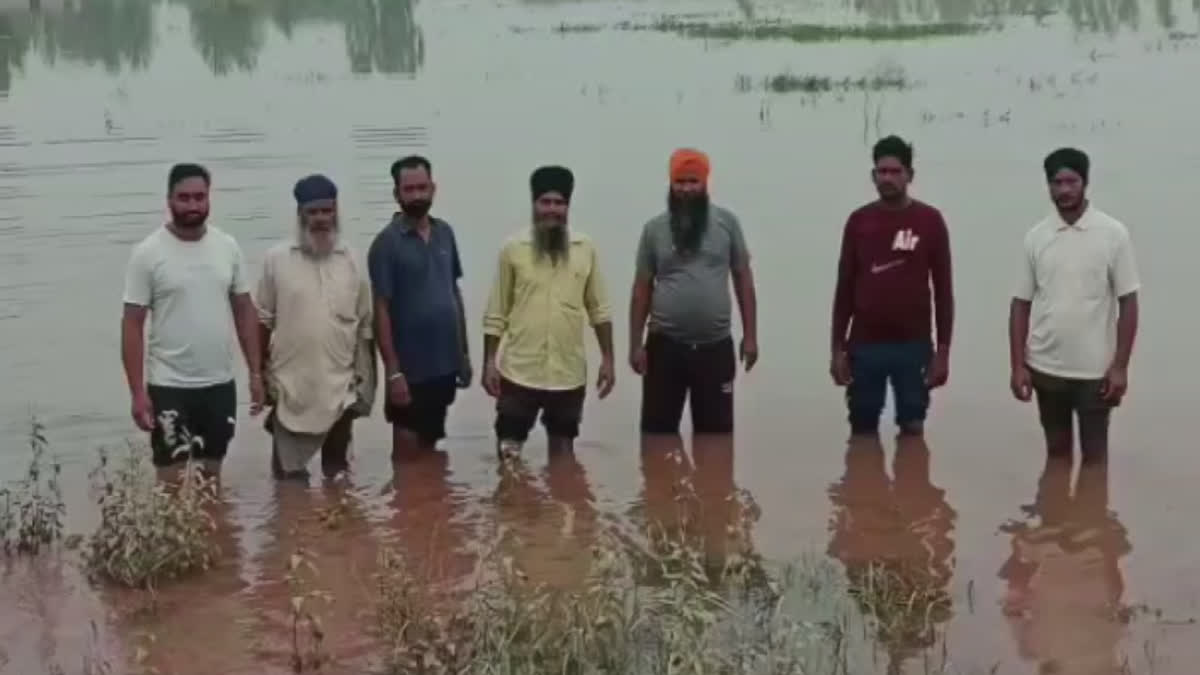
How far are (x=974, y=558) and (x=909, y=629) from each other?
1044mm

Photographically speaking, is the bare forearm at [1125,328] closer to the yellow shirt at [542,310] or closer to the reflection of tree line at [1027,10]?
the yellow shirt at [542,310]

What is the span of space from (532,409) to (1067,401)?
2.29 meters

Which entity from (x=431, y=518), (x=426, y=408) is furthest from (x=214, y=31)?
(x=431, y=518)

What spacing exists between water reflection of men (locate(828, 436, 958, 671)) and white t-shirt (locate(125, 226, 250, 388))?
2557mm

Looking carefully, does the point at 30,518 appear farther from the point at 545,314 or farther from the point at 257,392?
the point at 545,314

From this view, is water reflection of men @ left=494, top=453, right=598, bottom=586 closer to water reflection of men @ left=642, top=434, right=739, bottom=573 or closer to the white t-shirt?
water reflection of men @ left=642, top=434, right=739, bottom=573

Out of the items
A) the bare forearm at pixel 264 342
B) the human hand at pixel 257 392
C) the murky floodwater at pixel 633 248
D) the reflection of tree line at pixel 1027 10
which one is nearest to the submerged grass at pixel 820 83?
the murky floodwater at pixel 633 248

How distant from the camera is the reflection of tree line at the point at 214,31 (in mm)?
35156

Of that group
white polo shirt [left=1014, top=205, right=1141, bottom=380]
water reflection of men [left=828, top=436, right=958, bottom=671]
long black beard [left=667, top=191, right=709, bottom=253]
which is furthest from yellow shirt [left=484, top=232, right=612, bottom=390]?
white polo shirt [left=1014, top=205, right=1141, bottom=380]

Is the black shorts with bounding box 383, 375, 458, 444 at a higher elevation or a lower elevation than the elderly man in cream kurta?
lower

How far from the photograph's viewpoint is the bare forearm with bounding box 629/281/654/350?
7535 millimetres

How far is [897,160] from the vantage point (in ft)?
23.4

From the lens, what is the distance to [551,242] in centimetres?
717

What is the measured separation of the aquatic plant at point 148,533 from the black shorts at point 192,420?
31 cm
